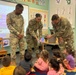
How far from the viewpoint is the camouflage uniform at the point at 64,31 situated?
403 cm

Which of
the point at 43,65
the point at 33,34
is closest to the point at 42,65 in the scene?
the point at 43,65

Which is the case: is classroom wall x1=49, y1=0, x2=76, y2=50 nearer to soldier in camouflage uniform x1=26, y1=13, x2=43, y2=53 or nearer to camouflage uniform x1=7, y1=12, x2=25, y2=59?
soldier in camouflage uniform x1=26, y1=13, x2=43, y2=53

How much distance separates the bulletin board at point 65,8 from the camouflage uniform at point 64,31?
307cm

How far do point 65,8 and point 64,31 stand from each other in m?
3.39

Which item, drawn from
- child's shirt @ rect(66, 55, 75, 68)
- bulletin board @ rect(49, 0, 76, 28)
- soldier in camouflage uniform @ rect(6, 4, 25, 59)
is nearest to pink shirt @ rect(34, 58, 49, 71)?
child's shirt @ rect(66, 55, 75, 68)

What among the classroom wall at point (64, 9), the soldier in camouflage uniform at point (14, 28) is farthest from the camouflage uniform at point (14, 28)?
the classroom wall at point (64, 9)

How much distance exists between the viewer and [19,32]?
411 centimetres

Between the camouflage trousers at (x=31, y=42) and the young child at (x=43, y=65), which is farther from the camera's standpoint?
the camouflage trousers at (x=31, y=42)

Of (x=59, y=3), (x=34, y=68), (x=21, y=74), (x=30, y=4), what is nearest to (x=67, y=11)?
(x=59, y=3)

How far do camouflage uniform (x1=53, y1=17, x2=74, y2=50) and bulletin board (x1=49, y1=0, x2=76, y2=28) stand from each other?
121 inches

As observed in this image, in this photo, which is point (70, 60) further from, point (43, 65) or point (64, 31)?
point (64, 31)

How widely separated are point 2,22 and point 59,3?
9.68ft

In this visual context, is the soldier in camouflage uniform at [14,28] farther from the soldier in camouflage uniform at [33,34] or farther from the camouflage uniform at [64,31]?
the camouflage uniform at [64,31]

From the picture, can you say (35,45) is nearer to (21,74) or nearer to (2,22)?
(2,22)
